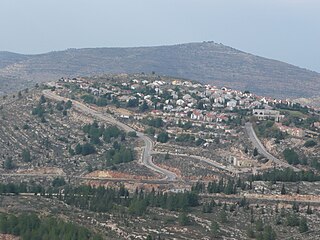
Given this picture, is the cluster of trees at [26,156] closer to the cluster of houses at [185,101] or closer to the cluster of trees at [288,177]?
the cluster of houses at [185,101]

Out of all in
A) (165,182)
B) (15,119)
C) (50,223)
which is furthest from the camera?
(15,119)

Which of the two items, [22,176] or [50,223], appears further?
[22,176]

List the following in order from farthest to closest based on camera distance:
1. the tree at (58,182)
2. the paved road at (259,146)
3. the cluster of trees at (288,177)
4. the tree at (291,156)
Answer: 1. the tree at (291,156)
2. the paved road at (259,146)
3. the tree at (58,182)
4. the cluster of trees at (288,177)

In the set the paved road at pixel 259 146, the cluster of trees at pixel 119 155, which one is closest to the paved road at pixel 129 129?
the cluster of trees at pixel 119 155

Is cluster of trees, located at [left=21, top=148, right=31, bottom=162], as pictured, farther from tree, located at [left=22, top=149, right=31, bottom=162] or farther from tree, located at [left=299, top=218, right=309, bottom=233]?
tree, located at [left=299, top=218, right=309, bottom=233]

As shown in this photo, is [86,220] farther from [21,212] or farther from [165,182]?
[165,182]

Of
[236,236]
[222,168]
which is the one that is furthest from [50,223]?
[222,168]
